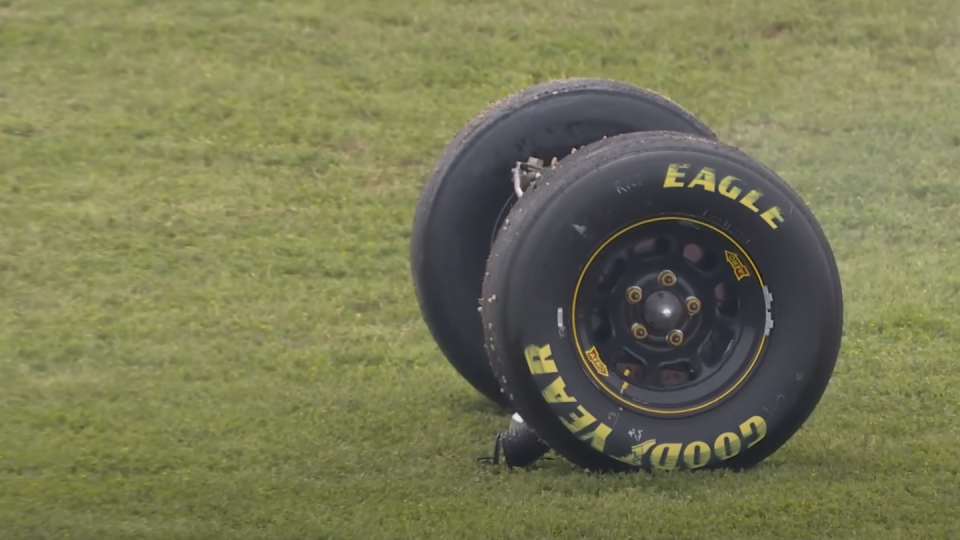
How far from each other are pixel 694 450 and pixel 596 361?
18.2 inches

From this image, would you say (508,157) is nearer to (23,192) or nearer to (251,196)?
(251,196)

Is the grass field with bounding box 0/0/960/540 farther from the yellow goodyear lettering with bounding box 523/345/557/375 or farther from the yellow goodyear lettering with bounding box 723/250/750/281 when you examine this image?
the yellow goodyear lettering with bounding box 723/250/750/281

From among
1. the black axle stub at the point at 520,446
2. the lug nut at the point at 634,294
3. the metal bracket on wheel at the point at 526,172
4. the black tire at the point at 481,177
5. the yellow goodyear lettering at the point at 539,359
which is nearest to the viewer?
the yellow goodyear lettering at the point at 539,359

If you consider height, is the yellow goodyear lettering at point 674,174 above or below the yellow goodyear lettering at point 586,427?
above

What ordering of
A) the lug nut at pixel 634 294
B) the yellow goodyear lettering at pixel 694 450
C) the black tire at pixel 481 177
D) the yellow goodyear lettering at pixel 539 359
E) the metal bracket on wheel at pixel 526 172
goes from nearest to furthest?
the yellow goodyear lettering at pixel 539 359, the yellow goodyear lettering at pixel 694 450, the lug nut at pixel 634 294, the metal bracket on wheel at pixel 526 172, the black tire at pixel 481 177

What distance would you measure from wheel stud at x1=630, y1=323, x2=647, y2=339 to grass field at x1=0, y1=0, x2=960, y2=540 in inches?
21.2

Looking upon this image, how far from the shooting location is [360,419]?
19.0ft

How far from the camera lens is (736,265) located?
4.85 metres

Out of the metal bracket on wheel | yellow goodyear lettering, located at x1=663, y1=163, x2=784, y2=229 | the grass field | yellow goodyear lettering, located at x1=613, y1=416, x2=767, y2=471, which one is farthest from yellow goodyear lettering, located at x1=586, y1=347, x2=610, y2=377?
the metal bracket on wheel

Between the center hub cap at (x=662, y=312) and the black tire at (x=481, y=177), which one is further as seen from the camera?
the black tire at (x=481, y=177)

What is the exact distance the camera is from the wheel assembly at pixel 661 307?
183 inches

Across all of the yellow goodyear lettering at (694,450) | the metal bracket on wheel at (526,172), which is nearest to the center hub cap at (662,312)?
the yellow goodyear lettering at (694,450)

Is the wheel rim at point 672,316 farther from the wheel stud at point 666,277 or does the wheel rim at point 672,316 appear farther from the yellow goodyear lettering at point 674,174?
the yellow goodyear lettering at point 674,174

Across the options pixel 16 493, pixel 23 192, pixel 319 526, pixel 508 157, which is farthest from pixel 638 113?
pixel 23 192
